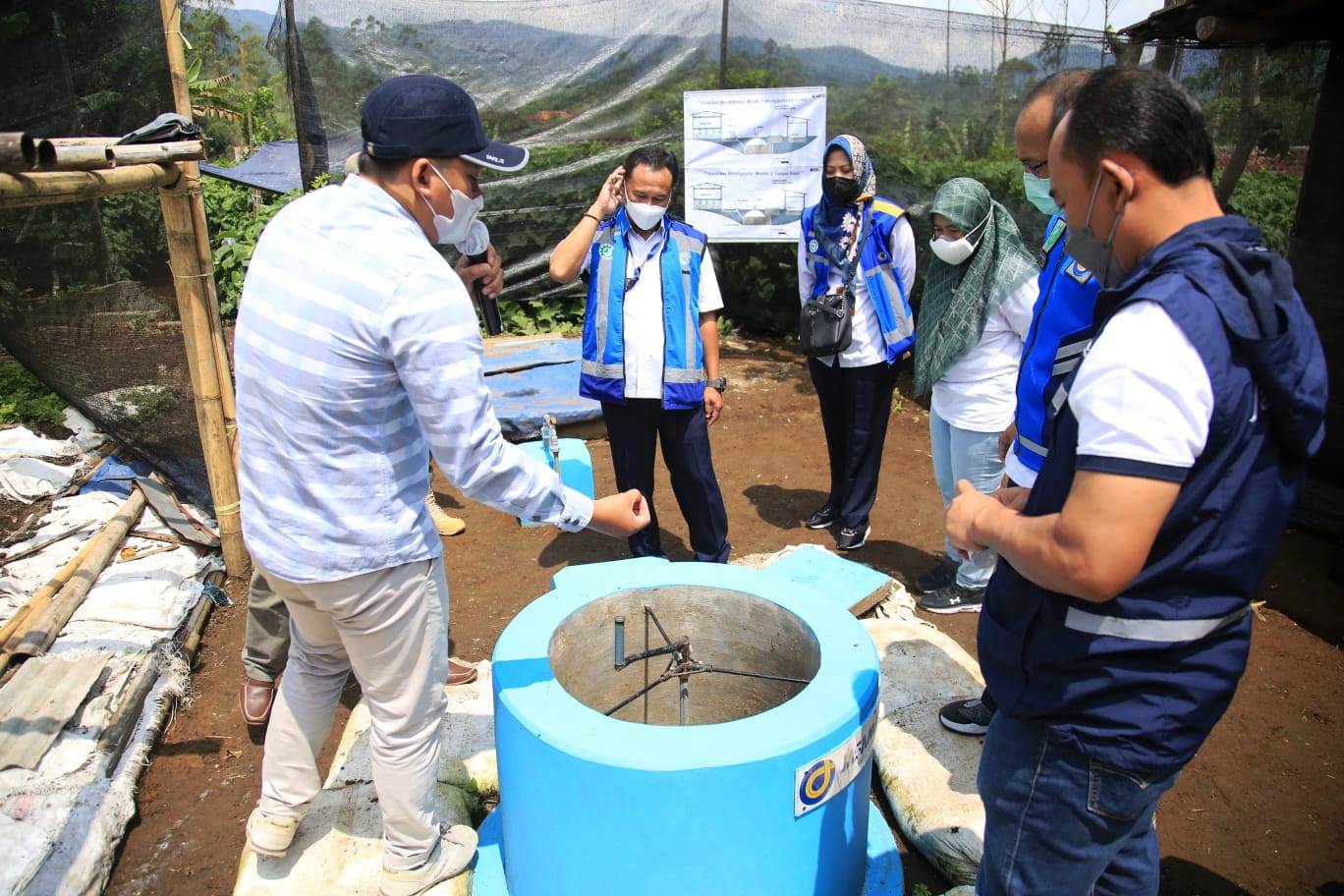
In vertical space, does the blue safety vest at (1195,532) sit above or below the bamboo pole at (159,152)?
below

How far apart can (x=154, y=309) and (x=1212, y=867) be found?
16.3 feet

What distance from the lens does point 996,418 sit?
359cm

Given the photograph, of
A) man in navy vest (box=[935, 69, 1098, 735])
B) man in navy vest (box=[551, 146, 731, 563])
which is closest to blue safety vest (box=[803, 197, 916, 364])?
man in navy vest (box=[551, 146, 731, 563])

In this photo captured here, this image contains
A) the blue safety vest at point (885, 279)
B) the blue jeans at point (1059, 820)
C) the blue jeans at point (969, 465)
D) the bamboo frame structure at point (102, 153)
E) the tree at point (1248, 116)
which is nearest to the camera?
the blue jeans at point (1059, 820)

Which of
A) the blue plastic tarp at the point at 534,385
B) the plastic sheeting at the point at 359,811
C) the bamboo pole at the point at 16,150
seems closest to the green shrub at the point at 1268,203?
the blue plastic tarp at the point at 534,385

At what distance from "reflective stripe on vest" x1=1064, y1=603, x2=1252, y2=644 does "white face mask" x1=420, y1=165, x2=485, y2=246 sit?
1.55m

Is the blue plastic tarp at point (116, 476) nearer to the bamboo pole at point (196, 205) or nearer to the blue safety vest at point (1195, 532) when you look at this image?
the bamboo pole at point (196, 205)

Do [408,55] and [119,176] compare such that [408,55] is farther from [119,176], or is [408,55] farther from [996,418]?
[996,418]

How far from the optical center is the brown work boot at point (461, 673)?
3352mm

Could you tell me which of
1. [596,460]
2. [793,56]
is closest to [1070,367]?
[596,460]

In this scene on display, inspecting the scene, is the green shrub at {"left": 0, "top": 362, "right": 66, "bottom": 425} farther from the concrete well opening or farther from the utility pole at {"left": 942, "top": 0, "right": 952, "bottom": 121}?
the utility pole at {"left": 942, "top": 0, "right": 952, "bottom": 121}

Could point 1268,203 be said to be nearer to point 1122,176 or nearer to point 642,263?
point 642,263

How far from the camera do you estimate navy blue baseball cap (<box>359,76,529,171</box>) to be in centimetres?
190

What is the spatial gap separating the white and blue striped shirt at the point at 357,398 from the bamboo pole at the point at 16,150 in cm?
67
